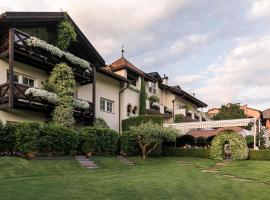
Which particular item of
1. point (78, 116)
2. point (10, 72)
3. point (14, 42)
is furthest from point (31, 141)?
point (78, 116)

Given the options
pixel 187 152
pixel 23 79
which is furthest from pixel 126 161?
pixel 23 79

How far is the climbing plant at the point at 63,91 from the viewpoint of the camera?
23.4 meters

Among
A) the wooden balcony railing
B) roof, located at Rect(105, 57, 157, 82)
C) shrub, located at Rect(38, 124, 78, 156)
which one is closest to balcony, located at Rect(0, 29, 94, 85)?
the wooden balcony railing

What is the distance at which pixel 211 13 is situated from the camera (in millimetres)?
17531

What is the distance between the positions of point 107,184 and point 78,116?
13.9 metres

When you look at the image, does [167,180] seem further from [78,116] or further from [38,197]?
[78,116]

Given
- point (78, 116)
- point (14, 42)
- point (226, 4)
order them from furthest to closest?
point (78, 116) < point (14, 42) < point (226, 4)

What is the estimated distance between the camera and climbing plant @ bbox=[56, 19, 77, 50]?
2548cm

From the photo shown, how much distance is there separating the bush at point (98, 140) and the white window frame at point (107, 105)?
655 centimetres

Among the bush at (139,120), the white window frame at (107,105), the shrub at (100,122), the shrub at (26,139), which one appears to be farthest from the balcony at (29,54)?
the bush at (139,120)

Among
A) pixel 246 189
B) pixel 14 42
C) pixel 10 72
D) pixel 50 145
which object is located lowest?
pixel 246 189

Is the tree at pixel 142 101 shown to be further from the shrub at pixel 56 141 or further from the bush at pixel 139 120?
the shrub at pixel 56 141

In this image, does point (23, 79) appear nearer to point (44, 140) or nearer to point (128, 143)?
point (44, 140)

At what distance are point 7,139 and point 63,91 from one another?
6.43 metres
